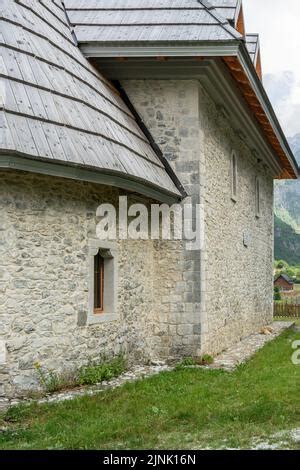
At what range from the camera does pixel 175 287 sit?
33.1 feet

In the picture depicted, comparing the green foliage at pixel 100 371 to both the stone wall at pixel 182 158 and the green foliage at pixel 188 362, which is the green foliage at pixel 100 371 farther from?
the stone wall at pixel 182 158

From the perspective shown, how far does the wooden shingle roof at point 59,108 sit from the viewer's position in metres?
7.01

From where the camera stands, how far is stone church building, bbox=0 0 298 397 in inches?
285

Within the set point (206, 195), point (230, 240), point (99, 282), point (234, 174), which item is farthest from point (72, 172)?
point (234, 174)

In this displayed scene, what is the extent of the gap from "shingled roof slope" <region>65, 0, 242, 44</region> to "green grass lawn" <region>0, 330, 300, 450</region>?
5071 millimetres

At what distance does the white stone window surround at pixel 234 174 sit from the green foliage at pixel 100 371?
5.34 m

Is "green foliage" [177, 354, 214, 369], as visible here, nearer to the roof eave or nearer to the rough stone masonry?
the rough stone masonry

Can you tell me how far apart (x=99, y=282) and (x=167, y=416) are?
2975 millimetres

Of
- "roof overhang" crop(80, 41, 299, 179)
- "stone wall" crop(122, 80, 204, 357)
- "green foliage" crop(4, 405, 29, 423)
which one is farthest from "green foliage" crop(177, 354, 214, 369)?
"roof overhang" crop(80, 41, 299, 179)

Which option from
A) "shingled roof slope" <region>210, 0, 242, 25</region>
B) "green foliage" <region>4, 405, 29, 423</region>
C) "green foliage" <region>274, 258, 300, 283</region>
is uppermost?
"shingled roof slope" <region>210, 0, 242, 25</region>

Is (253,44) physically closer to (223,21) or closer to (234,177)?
(234,177)

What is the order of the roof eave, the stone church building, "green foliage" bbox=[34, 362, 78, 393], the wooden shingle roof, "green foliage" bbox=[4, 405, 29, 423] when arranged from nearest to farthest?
"green foliage" bbox=[4, 405, 29, 423], the wooden shingle roof, the stone church building, "green foliage" bbox=[34, 362, 78, 393], the roof eave

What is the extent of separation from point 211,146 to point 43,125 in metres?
4.54

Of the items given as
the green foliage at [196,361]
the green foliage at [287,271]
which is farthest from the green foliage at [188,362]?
the green foliage at [287,271]
